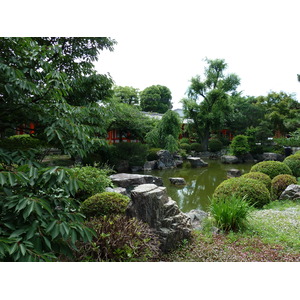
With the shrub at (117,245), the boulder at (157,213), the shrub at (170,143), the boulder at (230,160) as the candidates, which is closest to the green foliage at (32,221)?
the shrub at (117,245)

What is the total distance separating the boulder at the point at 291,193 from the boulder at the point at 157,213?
163 inches

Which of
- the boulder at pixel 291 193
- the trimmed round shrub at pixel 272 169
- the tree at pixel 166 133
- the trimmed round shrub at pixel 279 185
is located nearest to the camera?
the boulder at pixel 291 193

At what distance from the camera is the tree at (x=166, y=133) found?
1443 cm

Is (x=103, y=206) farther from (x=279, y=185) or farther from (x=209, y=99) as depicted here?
(x=209, y=99)

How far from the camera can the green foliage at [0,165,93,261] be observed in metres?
1.45

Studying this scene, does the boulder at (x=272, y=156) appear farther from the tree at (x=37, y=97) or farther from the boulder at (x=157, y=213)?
the tree at (x=37, y=97)

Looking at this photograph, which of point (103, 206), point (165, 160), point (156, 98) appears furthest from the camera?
point (156, 98)

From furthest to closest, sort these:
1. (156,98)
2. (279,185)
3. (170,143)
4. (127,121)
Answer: (156,98) → (170,143) → (127,121) → (279,185)

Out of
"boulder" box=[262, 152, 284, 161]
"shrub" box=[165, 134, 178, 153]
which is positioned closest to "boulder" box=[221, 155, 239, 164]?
"boulder" box=[262, 152, 284, 161]

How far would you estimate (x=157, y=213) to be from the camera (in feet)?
9.43

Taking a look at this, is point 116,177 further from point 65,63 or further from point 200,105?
point 200,105

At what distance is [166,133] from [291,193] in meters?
9.67

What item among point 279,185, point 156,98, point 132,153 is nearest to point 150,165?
point 132,153

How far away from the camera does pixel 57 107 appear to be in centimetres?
212
